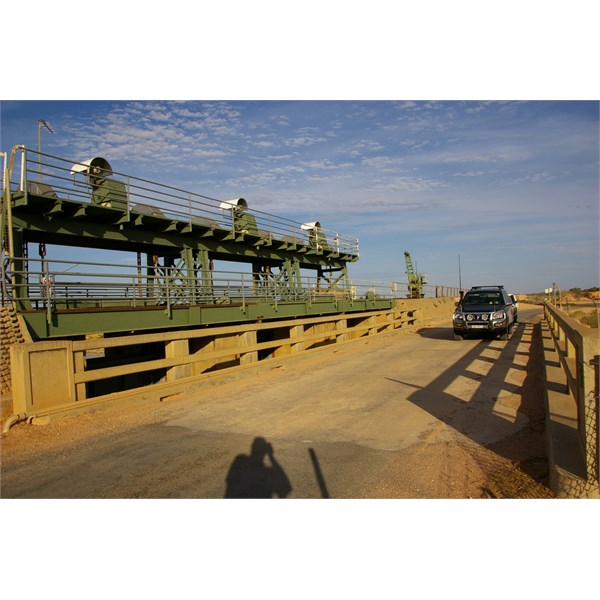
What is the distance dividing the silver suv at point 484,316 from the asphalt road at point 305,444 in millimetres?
7221

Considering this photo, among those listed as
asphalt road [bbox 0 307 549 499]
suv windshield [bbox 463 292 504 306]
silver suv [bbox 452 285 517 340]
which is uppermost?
suv windshield [bbox 463 292 504 306]

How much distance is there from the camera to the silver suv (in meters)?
18.0

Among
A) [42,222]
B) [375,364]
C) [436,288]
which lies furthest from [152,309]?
[436,288]

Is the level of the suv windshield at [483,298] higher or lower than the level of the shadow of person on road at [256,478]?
higher

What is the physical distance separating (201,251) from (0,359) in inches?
479

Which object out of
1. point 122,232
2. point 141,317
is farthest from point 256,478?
point 122,232

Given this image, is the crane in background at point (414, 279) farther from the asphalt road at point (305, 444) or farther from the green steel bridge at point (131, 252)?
the asphalt road at point (305, 444)

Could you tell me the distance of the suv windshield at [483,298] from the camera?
1967cm

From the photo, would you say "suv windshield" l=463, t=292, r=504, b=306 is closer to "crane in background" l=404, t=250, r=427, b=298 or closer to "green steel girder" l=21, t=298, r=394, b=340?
"green steel girder" l=21, t=298, r=394, b=340

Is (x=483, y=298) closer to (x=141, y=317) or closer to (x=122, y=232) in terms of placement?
(x=122, y=232)

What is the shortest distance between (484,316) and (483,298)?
204 cm

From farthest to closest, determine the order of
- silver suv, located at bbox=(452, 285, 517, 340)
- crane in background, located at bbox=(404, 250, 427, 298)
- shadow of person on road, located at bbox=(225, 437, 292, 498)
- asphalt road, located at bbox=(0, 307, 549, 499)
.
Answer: crane in background, located at bbox=(404, 250, 427, 298)
silver suv, located at bbox=(452, 285, 517, 340)
asphalt road, located at bbox=(0, 307, 549, 499)
shadow of person on road, located at bbox=(225, 437, 292, 498)

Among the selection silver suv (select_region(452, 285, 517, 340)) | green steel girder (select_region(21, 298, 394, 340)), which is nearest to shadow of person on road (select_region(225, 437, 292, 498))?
green steel girder (select_region(21, 298, 394, 340))

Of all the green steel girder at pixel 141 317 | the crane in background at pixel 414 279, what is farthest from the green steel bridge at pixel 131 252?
the crane in background at pixel 414 279
